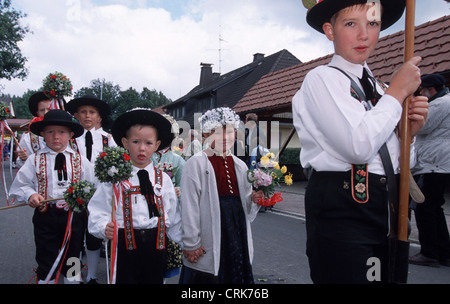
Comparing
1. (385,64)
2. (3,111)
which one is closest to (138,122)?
(3,111)

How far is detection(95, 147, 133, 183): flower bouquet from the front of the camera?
2703mm

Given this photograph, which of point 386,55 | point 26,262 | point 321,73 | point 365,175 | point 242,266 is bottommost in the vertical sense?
point 26,262

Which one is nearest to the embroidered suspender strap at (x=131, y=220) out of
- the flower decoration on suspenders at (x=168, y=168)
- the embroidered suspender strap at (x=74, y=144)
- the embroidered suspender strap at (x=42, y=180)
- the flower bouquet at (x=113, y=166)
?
the flower bouquet at (x=113, y=166)

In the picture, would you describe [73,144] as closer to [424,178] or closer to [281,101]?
[424,178]

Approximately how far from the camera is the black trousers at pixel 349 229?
1.52 meters

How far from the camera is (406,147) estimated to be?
1546mm

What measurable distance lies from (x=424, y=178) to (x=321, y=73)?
3.89 metres

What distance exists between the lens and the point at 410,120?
1575 mm

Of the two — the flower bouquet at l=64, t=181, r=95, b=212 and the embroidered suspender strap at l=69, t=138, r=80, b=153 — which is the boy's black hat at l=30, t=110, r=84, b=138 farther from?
the flower bouquet at l=64, t=181, r=95, b=212

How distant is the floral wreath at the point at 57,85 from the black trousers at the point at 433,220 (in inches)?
188

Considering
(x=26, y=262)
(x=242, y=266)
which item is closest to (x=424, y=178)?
(x=242, y=266)

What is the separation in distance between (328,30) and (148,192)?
187 centimetres

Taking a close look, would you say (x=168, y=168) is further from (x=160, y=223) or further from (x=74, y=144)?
(x=160, y=223)

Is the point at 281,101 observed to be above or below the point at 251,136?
above
